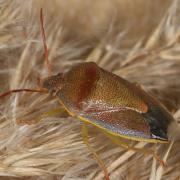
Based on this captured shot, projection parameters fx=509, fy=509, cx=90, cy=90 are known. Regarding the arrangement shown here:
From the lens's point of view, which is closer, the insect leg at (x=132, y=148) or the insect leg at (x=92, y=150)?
the insect leg at (x=92, y=150)

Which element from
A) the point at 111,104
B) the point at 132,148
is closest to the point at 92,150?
the point at 132,148

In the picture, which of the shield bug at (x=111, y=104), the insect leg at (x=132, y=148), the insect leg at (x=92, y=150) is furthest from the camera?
the shield bug at (x=111, y=104)

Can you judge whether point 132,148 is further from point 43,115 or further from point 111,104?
point 43,115

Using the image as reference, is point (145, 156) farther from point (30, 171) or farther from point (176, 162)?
point (30, 171)

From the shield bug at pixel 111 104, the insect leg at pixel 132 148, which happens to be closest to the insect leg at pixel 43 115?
the shield bug at pixel 111 104

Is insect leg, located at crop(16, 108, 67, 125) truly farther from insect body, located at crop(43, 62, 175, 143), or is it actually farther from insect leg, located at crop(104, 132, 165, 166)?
insect leg, located at crop(104, 132, 165, 166)

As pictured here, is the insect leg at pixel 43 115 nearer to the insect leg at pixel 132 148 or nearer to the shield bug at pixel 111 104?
the shield bug at pixel 111 104

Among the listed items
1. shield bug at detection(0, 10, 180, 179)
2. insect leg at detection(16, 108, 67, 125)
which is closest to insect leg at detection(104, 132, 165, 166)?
shield bug at detection(0, 10, 180, 179)

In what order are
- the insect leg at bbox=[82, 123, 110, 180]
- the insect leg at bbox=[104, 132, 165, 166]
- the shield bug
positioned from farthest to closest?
the shield bug
the insect leg at bbox=[104, 132, 165, 166]
the insect leg at bbox=[82, 123, 110, 180]

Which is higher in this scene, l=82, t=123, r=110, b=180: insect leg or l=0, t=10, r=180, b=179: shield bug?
l=0, t=10, r=180, b=179: shield bug

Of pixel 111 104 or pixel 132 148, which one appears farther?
pixel 111 104
